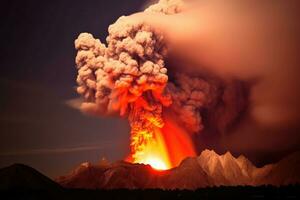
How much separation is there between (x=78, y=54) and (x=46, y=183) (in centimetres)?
2595

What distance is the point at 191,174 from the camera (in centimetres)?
13612

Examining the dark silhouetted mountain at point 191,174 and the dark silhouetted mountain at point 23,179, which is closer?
the dark silhouetted mountain at point 23,179

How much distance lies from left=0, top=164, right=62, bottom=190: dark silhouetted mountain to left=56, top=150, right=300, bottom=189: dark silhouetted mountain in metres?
31.7

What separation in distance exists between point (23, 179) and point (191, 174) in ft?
199

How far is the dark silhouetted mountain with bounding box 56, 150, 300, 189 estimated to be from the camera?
420 feet

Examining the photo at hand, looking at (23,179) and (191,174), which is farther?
(191,174)

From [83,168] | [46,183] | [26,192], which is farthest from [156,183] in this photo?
[26,192]

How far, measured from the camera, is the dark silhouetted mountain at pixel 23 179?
83.4 meters

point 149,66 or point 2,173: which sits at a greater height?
point 149,66

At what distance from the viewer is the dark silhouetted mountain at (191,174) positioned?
127938 millimetres

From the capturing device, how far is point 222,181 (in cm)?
14662

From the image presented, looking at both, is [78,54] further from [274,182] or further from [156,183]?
[274,182]

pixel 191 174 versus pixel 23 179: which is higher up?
pixel 191 174

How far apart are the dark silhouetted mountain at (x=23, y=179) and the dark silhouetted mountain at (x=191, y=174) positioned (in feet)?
104
